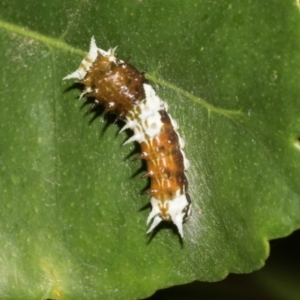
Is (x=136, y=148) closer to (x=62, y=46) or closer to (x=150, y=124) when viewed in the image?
(x=150, y=124)

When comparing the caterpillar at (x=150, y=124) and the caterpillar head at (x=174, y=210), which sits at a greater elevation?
the caterpillar at (x=150, y=124)

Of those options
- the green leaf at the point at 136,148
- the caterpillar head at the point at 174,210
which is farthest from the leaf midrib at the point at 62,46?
the caterpillar head at the point at 174,210

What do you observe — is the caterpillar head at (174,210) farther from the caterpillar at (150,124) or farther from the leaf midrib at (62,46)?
the leaf midrib at (62,46)

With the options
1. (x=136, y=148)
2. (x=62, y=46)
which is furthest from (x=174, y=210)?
(x=62, y=46)

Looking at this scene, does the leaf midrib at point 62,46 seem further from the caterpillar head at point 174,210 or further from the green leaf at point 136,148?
the caterpillar head at point 174,210

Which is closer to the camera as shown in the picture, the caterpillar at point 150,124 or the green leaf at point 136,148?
the green leaf at point 136,148

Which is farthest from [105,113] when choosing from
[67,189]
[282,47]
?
[282,47]
